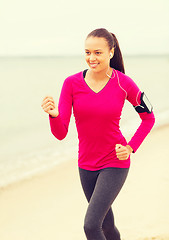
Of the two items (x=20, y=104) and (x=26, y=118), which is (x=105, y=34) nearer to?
(x=26, y=118)

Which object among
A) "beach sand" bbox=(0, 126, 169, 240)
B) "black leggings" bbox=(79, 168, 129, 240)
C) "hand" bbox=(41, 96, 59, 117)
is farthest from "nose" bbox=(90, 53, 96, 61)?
"beach sand" bbox=(0, 126, 169, 240)

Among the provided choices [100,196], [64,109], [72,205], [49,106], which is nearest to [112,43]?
[64,109]

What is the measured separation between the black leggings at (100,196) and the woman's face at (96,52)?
0.79m

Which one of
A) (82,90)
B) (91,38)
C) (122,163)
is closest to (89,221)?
(122,163)

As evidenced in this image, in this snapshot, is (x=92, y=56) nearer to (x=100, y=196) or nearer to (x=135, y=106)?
(x=135, y=106)

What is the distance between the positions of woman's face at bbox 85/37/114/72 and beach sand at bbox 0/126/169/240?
2300mm

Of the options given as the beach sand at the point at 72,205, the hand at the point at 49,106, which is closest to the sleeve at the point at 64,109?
the hand at the point at 49,106

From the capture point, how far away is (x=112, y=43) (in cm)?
301

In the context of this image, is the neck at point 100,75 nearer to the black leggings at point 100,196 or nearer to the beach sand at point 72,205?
the black leggings at point 100,196

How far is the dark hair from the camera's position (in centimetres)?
293

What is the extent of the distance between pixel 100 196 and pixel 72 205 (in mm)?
3647

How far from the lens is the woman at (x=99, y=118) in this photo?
2873 mm

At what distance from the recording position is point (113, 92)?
9.70ft

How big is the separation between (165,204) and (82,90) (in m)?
3.26
